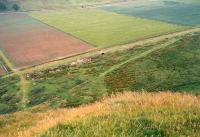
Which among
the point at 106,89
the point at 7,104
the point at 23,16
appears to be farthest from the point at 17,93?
the point at 23,16

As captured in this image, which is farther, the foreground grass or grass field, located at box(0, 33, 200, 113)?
grass field, located at box(0, 33, 200, 113)

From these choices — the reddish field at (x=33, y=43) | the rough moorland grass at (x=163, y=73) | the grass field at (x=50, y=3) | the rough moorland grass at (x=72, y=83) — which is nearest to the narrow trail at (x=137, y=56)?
the rough moorland grass at (x=72, y=83)

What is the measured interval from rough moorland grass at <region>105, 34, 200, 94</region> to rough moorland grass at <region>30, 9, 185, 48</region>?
52.1ft

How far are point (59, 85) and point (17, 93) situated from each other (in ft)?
18.7

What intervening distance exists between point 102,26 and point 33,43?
2257cm

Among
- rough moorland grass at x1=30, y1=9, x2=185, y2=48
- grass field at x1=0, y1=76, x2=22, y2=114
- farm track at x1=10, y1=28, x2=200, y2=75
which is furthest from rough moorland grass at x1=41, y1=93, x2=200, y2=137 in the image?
rough moorland grass at x1=30, y1=9, x2=185, y2=48

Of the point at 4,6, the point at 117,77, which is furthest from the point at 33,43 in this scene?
the point at 4,6

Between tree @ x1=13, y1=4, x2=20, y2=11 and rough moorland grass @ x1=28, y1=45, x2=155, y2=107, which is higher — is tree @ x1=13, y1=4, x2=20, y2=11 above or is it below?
above

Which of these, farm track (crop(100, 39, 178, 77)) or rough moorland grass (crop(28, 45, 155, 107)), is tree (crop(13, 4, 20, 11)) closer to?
farm track (crop(100, 39, 178, 77))

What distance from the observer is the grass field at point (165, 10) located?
333 feet

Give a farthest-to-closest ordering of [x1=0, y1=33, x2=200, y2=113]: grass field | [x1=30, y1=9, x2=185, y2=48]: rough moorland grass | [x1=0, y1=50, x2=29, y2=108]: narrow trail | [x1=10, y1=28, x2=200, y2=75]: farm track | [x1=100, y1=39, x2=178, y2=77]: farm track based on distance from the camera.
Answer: [x1=30, y1=9, x2=185, y2=48]: rough moorland grass → [x1=10, y1=28, x2=200, y2=75]: farm track → [x1=100, y1=39, x2=178, y2=77]: farm track → [x1=0, y1=50, x2=29, y2=108]: narrow trail → [x1=0, y1=33, x2=200, y2=113]: grass field

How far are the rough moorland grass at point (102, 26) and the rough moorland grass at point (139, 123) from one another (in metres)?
63.4

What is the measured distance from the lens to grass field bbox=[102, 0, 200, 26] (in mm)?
101625

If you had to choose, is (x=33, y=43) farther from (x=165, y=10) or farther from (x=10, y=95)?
(x=165, y=10)
